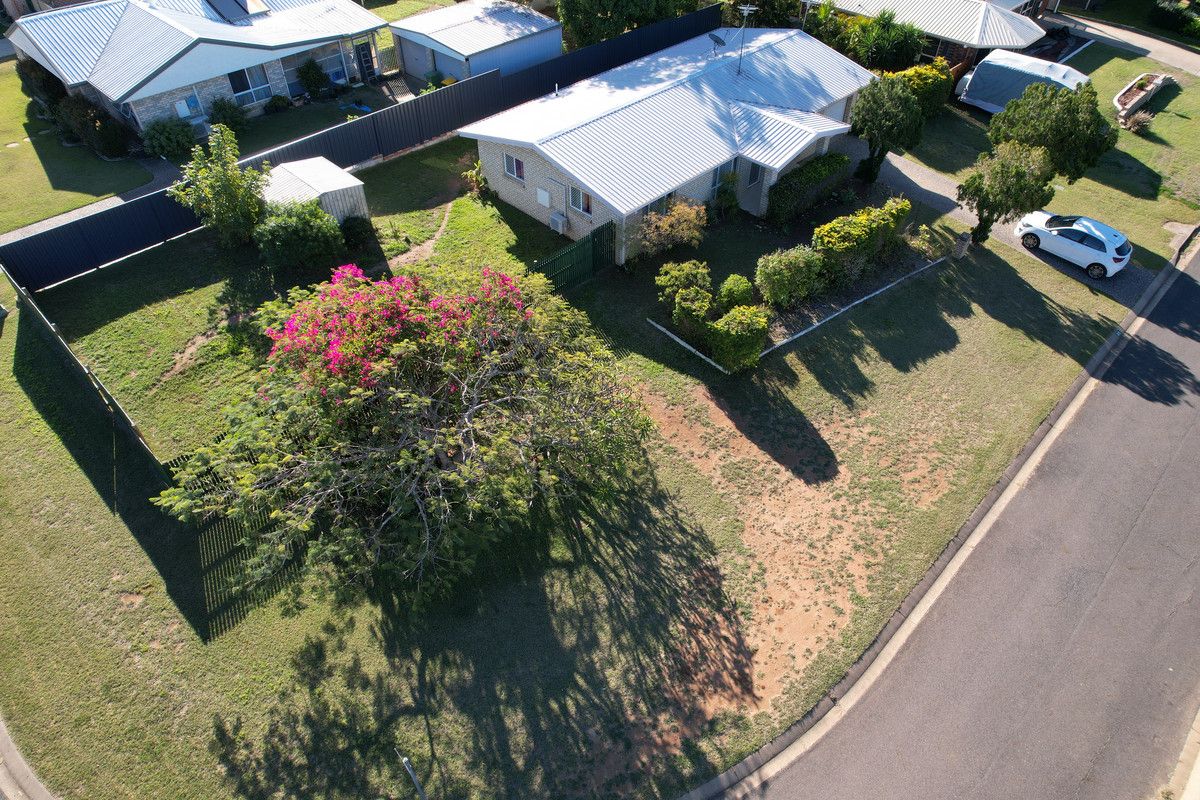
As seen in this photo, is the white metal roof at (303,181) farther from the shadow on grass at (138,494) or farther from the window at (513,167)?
the shadow on grass at (138,494)

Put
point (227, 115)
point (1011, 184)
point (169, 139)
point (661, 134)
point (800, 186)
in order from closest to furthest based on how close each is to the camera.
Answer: point (1011, 184) < point (661, 134) < point (800, 186) < point (169, 139) < point (227, 115)

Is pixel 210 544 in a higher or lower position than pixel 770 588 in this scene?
higher

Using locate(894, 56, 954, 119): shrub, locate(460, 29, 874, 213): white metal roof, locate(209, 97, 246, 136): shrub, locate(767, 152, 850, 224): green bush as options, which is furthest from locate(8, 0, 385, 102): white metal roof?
locate(894, 56, 954, 119): shrub

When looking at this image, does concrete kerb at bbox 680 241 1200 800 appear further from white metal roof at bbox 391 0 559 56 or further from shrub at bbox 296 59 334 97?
shrub at bbox 296 59 334 97

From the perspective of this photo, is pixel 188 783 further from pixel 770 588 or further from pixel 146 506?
pixel 770 588

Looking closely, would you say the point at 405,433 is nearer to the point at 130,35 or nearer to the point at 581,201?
the point at 581,201

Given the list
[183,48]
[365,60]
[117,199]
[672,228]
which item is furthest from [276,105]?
[672,228]

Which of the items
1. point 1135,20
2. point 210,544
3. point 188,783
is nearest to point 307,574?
point 210,544

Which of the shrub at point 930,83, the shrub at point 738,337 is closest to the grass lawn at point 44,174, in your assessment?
the shrub at point 738,337
